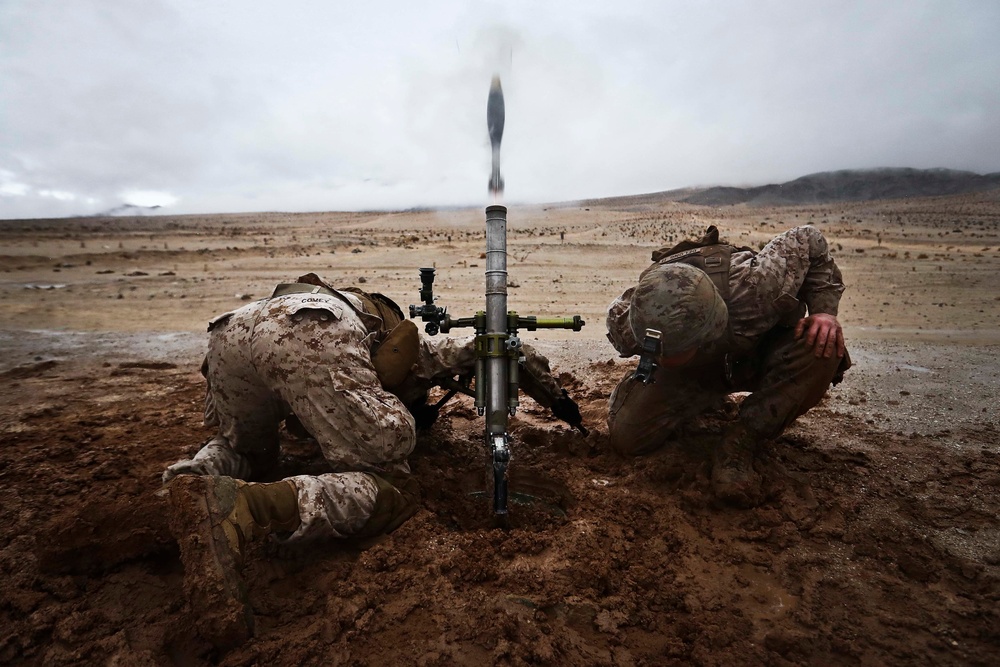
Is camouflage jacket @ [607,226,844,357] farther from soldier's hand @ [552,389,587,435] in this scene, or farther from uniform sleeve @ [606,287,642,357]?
soldier's hand @ [552,389,587,435]

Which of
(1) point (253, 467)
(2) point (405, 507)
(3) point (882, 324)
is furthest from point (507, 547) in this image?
(3) point (882, 324)

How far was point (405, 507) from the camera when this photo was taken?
2328mm

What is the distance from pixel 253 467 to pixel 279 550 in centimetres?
72

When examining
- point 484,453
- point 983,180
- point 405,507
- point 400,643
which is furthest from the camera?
point 983,180

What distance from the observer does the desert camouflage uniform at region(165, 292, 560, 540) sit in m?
2.12

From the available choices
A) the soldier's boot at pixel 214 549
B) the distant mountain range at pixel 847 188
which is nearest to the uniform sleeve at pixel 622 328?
the soldier's boot at pixel 214 549

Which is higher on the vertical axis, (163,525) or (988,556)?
(163,525)

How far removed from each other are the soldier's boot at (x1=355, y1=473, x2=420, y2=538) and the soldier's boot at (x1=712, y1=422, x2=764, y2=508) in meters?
1.38

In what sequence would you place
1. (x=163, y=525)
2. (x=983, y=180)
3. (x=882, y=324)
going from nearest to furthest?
(x=163, y=525) < (x=882, y=324) < (x=983, y=180)

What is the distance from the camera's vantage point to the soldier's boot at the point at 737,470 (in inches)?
100

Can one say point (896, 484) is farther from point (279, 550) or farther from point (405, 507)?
point (279, 550)

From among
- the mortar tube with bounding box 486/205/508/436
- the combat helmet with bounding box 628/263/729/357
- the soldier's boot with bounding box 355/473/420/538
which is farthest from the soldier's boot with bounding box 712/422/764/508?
the soldier's boot with bounding box 355/473/420/538

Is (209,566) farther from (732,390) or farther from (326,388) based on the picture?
(732,390)

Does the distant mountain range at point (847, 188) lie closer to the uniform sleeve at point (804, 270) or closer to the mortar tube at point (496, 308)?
the uniform sleeve at point (804, 270)
